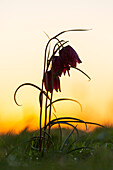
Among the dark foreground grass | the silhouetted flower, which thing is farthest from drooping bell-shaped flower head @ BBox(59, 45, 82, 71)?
the dark foreground grass

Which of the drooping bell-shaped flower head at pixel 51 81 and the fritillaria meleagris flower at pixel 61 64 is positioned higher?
the fritillaria meleagris flower at pixel 61 64

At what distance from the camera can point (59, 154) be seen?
61.5 inches

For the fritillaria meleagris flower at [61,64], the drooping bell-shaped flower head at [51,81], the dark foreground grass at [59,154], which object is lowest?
the dark foreground grass at [59,154]

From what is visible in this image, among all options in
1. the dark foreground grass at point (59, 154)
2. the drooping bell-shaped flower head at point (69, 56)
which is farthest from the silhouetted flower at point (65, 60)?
the dark foreground grass at point (59, 154)

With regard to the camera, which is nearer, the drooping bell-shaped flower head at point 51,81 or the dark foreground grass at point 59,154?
the dark foreground grass at point 59,154

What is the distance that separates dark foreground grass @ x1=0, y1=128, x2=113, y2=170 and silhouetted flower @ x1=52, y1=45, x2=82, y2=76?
1.22ft

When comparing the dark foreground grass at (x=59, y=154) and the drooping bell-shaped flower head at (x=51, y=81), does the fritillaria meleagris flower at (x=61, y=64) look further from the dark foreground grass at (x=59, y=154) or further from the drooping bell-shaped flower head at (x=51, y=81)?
the dark foreground grass at (x=59, y=154)

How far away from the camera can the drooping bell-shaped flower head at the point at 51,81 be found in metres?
1.59

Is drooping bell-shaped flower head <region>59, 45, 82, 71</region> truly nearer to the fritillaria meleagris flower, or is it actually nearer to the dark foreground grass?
the fritillaria meleagris flower

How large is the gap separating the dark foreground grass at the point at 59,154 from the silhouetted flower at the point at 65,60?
14.7 inches

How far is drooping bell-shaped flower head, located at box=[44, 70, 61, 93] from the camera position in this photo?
62.6 inches

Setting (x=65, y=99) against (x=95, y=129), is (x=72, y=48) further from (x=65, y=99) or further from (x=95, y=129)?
(x=95, y=129)

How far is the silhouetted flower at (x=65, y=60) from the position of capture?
161 centimetres

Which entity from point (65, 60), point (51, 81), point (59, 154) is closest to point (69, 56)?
point (65, 60)
